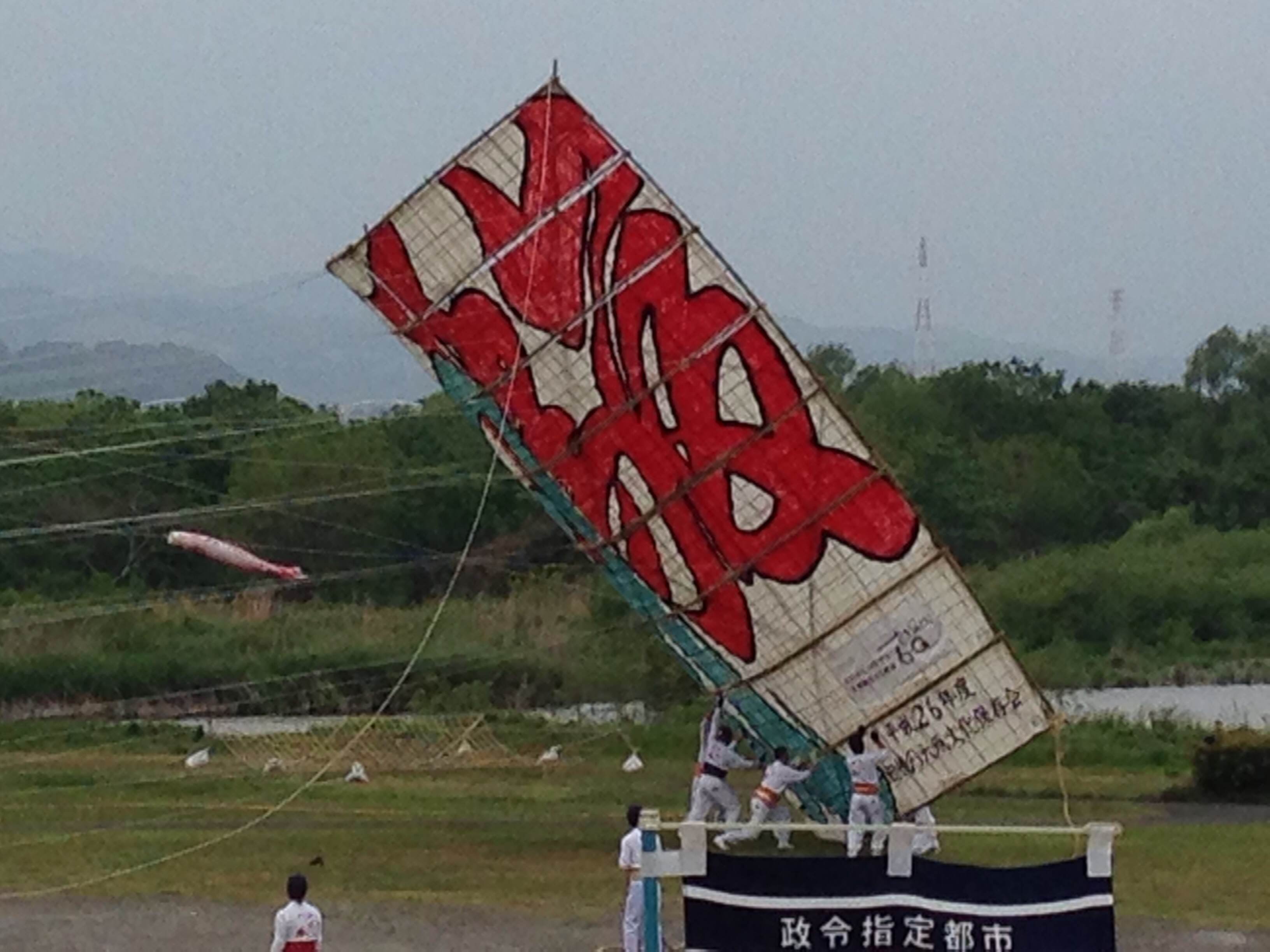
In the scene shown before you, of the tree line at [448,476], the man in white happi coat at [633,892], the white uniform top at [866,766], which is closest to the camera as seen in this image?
the man in white happi coat at [633,892]

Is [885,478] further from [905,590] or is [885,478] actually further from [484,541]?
[484,541]

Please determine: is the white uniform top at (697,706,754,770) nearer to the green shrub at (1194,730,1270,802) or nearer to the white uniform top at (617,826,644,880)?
the white uniform top at (617,826,644,880)

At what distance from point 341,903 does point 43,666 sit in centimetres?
2998

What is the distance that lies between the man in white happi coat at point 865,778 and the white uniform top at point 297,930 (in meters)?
8.62

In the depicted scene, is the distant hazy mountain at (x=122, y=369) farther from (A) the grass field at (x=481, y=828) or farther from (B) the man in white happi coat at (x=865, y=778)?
(B) the man in white happi coat at (x=865, y=778)

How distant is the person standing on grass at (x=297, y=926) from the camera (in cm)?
1403

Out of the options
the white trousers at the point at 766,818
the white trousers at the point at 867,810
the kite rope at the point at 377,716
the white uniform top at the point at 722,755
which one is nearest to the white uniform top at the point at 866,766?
the white trousers at the point at 867,810

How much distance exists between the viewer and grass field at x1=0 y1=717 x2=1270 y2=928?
22172 millimetres

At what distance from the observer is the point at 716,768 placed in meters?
22.8

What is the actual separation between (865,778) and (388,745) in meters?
17.5

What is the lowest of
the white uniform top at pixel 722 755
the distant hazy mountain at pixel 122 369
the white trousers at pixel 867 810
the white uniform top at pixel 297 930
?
the white uniform top at pixel 297 930

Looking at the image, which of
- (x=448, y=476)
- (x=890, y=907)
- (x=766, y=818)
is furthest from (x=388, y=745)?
(x=890, y=907)

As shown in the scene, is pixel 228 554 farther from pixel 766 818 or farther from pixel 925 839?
pixel 925 839

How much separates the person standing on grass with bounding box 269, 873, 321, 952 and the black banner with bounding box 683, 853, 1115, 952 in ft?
12.2
